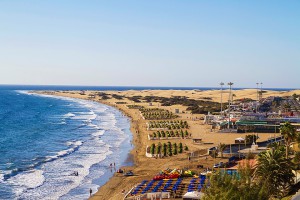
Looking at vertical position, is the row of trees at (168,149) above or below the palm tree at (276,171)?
below

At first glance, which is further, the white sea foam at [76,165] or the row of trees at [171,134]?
the row of trees at [171,134]

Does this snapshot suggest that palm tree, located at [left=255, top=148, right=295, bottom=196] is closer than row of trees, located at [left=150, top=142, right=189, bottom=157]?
Yes

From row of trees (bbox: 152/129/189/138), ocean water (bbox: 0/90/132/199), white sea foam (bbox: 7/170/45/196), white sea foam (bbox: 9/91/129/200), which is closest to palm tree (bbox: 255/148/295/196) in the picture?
white sea foam (bbox: 9/91/129/200)

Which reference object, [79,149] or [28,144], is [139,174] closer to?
[79,149]

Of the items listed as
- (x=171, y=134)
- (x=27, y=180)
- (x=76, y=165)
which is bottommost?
(x=27, y=180)

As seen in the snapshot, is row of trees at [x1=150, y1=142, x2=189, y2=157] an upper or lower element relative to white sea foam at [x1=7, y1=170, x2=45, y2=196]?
upper

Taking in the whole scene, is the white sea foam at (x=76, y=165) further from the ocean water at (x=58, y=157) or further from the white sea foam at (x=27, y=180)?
the white sea foam at (x=27, y=180)

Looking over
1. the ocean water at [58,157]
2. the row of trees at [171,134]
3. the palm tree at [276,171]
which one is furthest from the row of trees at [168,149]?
the palm tree at [276,171]

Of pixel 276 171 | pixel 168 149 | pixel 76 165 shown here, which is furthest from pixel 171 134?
pixel 276 171

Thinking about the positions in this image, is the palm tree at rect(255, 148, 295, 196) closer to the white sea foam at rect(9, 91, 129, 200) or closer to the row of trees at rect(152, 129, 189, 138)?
the white sea foam at rect(9, 91, 129, 200)

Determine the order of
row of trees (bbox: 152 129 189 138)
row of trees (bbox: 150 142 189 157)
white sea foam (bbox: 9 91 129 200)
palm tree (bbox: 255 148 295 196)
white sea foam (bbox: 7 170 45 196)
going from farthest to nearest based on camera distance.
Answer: row of trees (bbox: 152 129 189 138) < row of trees (bbox: 150 142 189 157) < white sea foam (bbox: 7 170 45 196) < white sea foam (bbox: 9 91 129 200) < palm tree (bbox: 255 148 295 196)

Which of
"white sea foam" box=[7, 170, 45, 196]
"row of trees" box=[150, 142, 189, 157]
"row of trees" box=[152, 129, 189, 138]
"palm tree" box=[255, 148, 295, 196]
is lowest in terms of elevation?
"white sea foam" box=[7, 170, 45, 196]

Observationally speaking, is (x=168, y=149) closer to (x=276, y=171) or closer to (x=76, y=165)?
(x=76, y=165)

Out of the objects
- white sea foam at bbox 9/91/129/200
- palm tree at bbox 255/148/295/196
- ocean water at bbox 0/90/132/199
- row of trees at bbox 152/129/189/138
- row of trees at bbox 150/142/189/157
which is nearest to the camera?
palm tree at bbox 255/148/295/196
